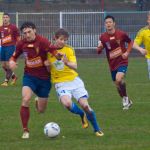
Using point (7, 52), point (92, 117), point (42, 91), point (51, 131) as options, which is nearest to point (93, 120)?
point (92, 117)

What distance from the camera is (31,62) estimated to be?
11922 millimetres

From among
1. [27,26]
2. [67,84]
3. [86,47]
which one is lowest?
[86,47]

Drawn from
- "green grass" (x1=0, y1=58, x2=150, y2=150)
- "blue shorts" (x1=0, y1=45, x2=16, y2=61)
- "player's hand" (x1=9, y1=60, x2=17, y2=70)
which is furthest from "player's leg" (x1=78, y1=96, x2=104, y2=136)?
"blue shorts" (x1=0, y1=45, x2=16, y2=61)

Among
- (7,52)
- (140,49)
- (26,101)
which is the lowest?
(7,52)

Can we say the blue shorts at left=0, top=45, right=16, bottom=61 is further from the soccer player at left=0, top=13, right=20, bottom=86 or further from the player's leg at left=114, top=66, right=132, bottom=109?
the player's leg at left=114, top=66, right=132, bottom=109

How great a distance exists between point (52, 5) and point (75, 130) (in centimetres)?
3280

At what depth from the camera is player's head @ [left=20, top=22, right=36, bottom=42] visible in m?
11.6

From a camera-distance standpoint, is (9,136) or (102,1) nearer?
(9,136)

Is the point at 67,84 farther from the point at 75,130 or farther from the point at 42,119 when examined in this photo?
the point at 42,119

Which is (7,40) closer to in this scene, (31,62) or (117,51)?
(117,51)

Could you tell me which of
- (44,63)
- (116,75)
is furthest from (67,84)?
(116,75)

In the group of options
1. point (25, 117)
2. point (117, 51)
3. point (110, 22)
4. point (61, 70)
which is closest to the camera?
point (25, 117)

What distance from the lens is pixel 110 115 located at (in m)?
14.2

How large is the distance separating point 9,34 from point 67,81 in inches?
A: 389
